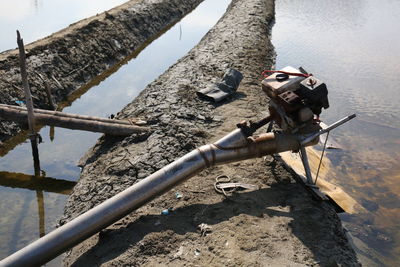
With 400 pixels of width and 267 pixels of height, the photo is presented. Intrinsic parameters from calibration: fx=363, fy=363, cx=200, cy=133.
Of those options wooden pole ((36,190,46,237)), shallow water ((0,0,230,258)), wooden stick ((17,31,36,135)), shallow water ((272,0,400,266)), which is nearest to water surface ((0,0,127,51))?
shallow water ((0,0,230,258))

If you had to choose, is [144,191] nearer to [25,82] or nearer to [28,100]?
[28,100]

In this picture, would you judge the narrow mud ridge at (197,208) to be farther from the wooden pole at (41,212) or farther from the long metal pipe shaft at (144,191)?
the wooden pole at (41,212)

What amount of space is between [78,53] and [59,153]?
720cm

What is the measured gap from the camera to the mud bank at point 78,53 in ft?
42.5

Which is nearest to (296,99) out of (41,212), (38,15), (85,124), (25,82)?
(85,124)

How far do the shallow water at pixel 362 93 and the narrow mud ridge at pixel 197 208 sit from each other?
184 centimetres

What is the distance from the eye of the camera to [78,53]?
16.5 m

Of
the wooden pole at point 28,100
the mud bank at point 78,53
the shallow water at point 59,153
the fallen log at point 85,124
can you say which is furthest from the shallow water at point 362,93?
the mud bank at point 78,53

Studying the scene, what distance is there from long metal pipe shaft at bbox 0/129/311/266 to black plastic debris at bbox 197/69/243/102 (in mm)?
4287

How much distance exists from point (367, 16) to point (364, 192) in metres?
23.3

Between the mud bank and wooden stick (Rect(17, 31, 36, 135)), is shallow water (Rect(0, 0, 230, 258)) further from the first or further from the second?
wooden stick (Rect(17, 31, 36, 135))

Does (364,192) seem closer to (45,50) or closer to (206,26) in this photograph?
(45,50)

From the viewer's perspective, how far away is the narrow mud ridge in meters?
5.85

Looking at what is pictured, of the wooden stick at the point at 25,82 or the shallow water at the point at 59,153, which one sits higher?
the wooden stick at the point at 25,82
